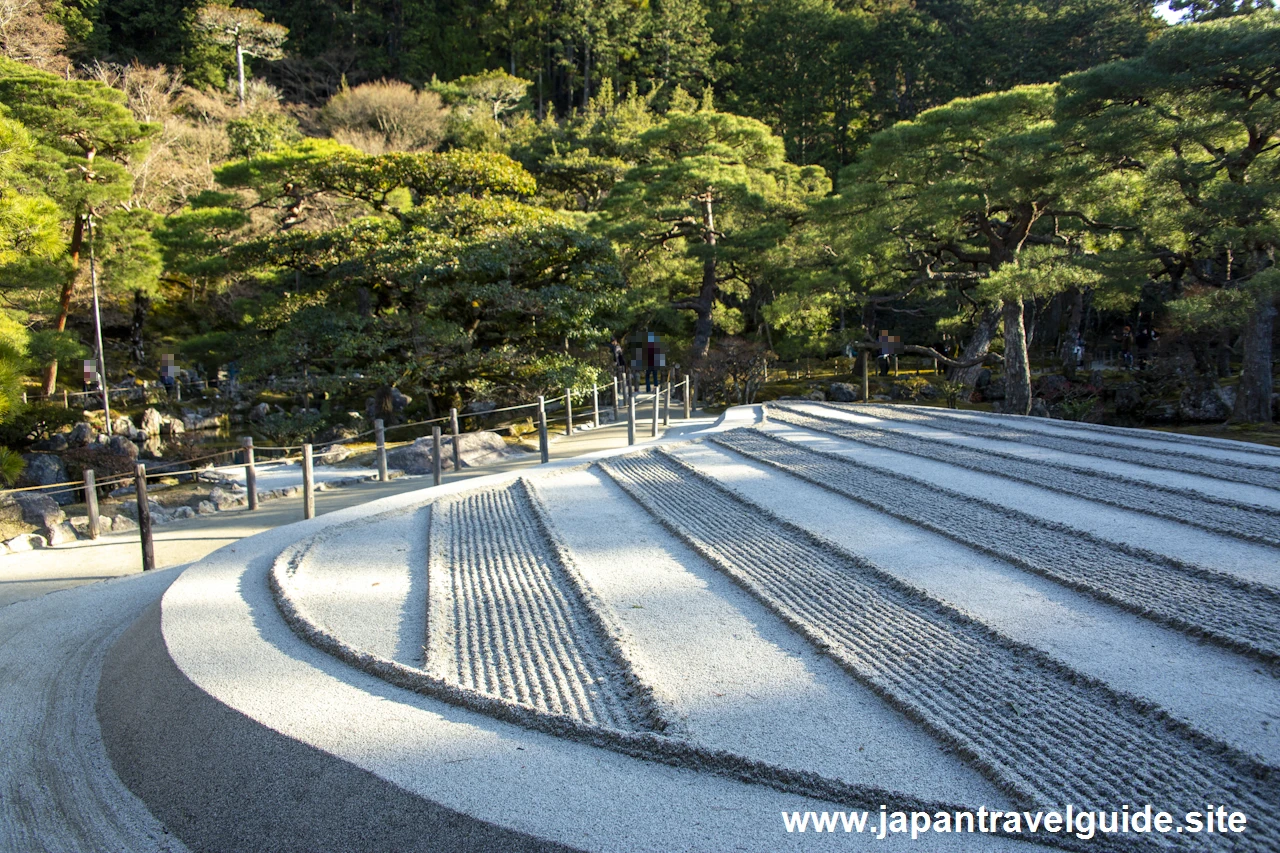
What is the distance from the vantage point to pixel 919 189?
10.8 m

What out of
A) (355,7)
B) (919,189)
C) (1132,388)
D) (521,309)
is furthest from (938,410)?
(355,7)

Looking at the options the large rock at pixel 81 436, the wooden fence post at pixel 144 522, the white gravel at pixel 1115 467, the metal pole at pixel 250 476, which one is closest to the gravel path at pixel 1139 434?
the white gravel at pixel 1115 467

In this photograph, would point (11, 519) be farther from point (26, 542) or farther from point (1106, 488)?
point (1106, 488)

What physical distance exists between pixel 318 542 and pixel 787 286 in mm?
11184

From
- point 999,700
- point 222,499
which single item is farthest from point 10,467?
point 999,700

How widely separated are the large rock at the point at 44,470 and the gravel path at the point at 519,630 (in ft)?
26.4

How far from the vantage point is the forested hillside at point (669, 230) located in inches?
337

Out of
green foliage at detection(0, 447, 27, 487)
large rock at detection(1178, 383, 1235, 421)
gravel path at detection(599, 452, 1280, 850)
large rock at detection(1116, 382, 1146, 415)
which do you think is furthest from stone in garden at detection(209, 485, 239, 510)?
large rock at detection(1178, 383, 1235, 421)

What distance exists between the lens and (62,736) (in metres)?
2.94

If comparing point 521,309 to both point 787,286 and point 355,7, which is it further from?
point 355,7

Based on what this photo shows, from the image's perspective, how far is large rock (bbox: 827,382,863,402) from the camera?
13.6 metres

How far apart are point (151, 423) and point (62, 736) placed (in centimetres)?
1195

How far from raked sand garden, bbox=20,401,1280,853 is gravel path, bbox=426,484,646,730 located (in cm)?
2

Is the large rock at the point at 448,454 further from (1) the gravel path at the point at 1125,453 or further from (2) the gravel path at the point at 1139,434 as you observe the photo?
(2) the gravel path at the point at 1139,434
